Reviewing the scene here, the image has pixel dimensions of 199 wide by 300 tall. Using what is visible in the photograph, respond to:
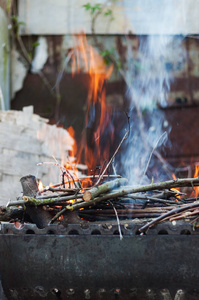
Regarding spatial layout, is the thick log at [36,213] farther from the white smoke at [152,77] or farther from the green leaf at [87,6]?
the green leaf at [87,6]

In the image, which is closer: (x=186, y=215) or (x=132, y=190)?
(x=186, y=215)

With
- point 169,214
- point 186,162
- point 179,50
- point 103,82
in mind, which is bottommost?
point 186,162

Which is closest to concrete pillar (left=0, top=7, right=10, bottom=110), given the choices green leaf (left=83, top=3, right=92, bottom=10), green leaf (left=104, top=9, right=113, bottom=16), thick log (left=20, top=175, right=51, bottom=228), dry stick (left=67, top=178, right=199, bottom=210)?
green leaf (left=83, top=3, right=92, bottom=10)

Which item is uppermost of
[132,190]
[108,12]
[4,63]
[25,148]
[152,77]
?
[108,12]

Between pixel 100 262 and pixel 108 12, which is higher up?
pixel 108 12

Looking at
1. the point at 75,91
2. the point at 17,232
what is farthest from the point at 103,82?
the point at 17,232

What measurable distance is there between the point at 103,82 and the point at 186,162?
1888mm

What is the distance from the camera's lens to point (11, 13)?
7.06m

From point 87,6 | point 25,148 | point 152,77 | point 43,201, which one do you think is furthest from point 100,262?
point 87,6

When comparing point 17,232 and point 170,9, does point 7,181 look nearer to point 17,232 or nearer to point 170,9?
point 17,232

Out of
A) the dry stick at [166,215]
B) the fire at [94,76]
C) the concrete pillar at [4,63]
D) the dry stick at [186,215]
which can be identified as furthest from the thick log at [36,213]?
the fire at [94,76]

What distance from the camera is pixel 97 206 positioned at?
8.81 feet

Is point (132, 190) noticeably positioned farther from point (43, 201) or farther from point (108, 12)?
point (108, 12)

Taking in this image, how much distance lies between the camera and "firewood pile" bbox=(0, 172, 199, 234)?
2496 millimetres
